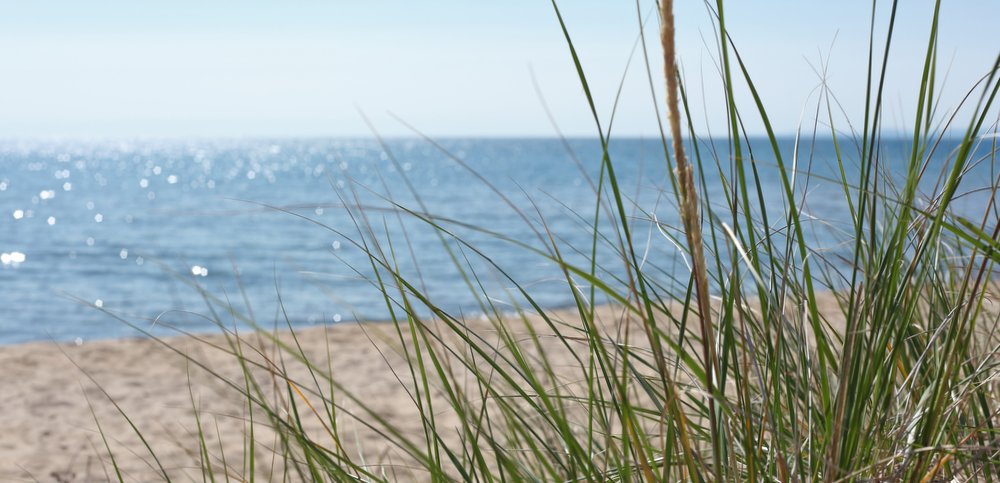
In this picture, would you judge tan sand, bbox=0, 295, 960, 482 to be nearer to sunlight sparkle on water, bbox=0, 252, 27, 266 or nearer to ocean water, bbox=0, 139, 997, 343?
ocean water, bbox=0, 139, 997, 343

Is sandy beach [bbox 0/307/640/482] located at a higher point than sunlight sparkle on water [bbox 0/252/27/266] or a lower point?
higher

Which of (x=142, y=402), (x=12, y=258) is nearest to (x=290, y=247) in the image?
(x=12, y=258)

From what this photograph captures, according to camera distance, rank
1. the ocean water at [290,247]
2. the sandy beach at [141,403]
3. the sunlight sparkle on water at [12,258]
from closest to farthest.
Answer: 1. the ocean water at [290,247]
2. the sandy beach at [141,403]
3. the sunlight sparkle on water at [12,258]

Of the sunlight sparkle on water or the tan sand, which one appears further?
the sunlight sparkle on water

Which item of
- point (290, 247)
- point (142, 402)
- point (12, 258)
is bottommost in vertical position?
point (290, 247)

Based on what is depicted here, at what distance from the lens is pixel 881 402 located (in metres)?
1.07

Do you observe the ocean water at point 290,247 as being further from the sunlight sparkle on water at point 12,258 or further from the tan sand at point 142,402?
the tan sand at point 142,402

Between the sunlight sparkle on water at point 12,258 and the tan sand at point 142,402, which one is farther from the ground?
the tan sand at point 142,402

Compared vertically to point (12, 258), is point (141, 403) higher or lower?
higher

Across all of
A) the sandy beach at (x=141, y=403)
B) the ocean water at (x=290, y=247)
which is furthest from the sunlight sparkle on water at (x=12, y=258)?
the sandy beach at (x=141, y=403)

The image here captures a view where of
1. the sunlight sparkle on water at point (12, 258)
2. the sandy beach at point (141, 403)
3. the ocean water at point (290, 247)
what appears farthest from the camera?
the sunlight sparkle on water at point (12, 258)

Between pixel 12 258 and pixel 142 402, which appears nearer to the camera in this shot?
pixel 142 402

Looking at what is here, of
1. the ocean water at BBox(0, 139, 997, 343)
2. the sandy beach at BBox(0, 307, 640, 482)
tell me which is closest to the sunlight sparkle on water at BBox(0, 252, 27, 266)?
the ocean water at BBox(0, 139, 997, 343)

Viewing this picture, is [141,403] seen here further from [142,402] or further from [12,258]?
[12,258]
